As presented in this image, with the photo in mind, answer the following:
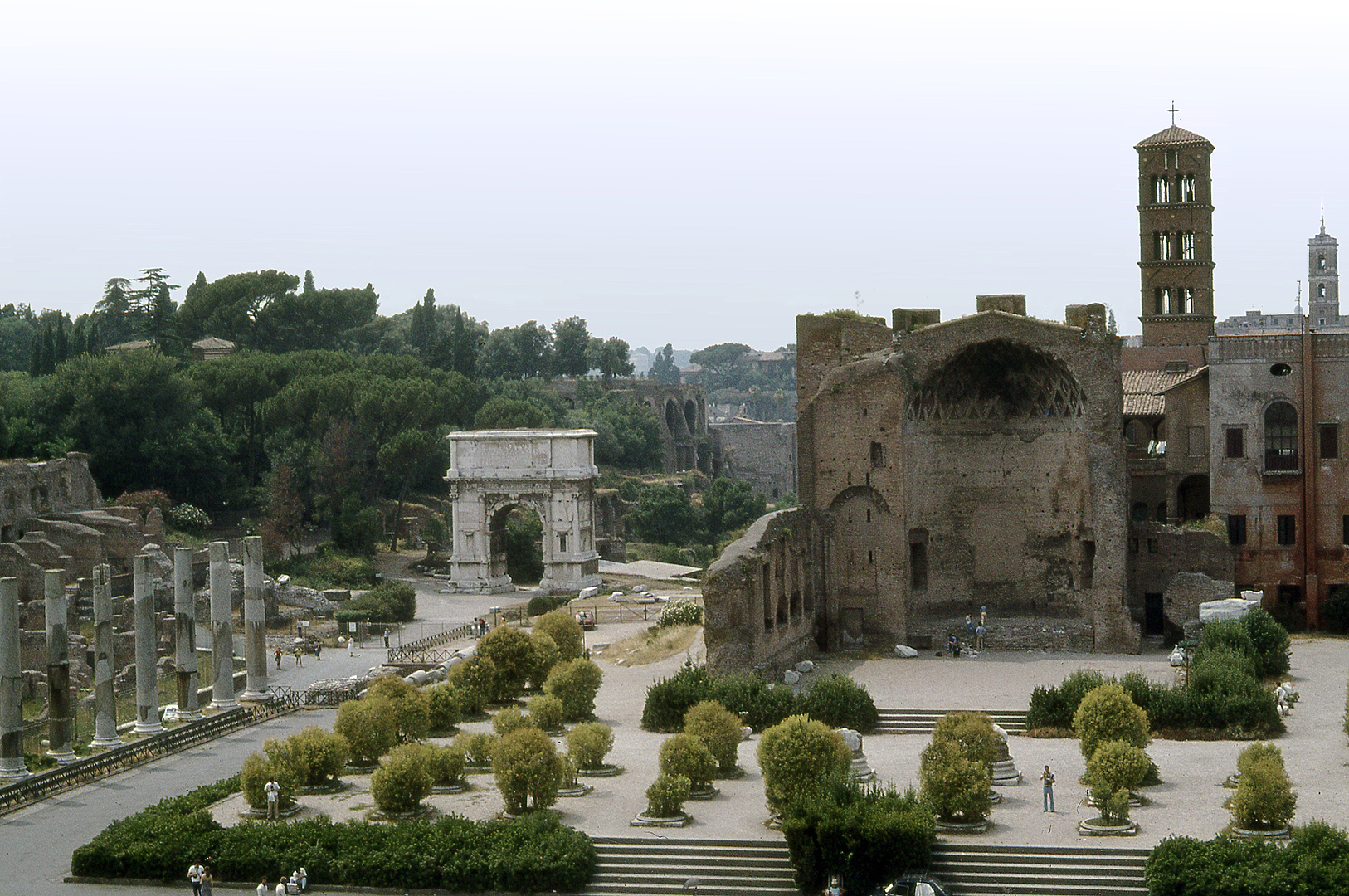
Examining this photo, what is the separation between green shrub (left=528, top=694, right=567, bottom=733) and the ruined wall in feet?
13.8

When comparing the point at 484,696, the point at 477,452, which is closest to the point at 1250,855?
the point at 484,696

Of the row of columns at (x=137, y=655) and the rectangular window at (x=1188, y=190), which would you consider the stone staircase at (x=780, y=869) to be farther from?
the rectangular window at (x=1188, y=190)

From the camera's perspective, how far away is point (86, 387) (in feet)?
216

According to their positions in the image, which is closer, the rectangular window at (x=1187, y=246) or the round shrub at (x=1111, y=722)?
the round shrub at (x=1111, y=722)

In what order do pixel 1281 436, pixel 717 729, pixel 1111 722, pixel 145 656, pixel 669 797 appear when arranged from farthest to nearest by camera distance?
1. pixel 1281 436
2. pixel 145 656
3. pixel 717 729
4. pixel 1111 722
5. pixel 669 797

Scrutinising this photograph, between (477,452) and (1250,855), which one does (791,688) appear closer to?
(1250,855)

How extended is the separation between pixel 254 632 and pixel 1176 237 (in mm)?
33164

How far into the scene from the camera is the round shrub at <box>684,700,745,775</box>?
96.9ft

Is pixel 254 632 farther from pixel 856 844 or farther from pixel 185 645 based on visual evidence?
pixel 856 844

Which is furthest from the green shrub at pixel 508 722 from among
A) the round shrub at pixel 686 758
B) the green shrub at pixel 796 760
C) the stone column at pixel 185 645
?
the stone column at pixel 185 645

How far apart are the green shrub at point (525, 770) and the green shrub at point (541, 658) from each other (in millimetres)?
10202

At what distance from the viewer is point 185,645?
37.5 meters

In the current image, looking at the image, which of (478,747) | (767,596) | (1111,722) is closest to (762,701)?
(767,596)

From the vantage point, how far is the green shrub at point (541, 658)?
38000 mm
